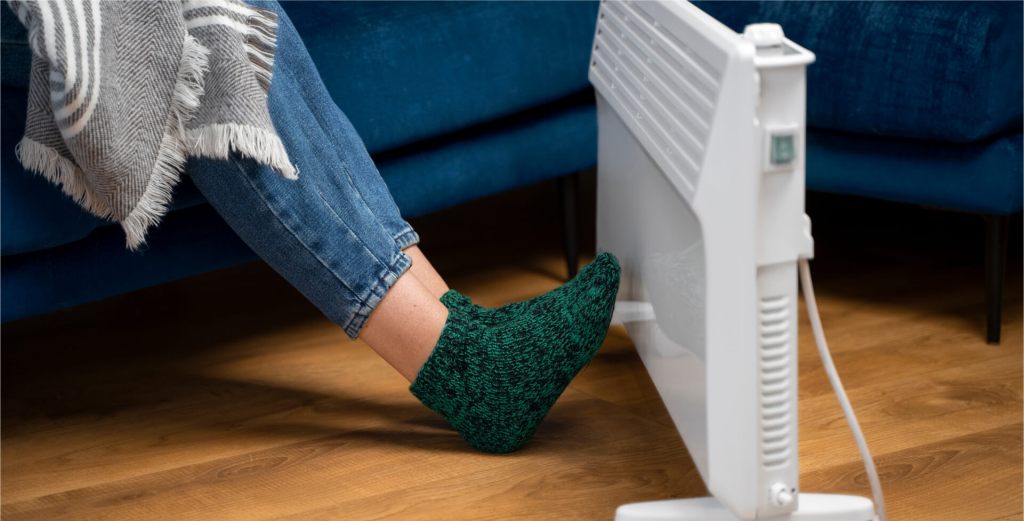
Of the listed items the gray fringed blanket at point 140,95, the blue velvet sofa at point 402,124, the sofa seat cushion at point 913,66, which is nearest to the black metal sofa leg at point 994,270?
the sofa seat cushion at point 913,66

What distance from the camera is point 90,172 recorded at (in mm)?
950

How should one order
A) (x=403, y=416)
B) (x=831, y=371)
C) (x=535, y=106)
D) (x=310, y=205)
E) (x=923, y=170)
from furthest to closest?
(x=535, y=106) < (x=923, y=170) < (x=403, y=416) < (x=310, y=205) < (x=831, y=371)

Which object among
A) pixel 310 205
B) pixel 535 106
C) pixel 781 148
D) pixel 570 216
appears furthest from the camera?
pixel 570 216

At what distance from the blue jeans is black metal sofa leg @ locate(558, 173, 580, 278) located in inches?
21.7

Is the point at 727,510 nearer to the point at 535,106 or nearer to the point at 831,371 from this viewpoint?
the point at 831,371

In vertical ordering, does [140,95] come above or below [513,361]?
above

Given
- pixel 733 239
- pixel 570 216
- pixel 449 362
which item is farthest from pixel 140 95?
pixel 570 216

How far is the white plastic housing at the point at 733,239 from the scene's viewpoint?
75 centimetres

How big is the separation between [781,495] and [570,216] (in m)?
0.83

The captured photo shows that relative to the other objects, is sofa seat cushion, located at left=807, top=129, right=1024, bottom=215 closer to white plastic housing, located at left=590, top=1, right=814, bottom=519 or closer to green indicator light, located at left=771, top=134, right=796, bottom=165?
white plastic housing, located at left=590, top=1, right=814, bottom=519

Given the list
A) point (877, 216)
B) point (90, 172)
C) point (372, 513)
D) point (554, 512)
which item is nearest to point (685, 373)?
point (554, 512)

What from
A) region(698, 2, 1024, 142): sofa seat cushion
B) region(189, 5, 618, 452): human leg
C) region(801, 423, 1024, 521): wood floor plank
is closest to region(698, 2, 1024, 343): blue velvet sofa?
region(698, 2, 1024, 142): sofa seat cushion

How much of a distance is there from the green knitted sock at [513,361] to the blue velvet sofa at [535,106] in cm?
30

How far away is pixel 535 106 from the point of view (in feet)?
4.69
